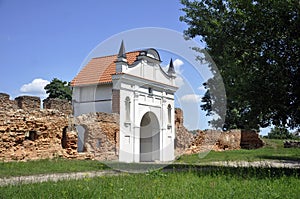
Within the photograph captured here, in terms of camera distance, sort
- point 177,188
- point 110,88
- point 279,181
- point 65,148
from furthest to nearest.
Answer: point 110,88 → point 65,148 → point 279,181 → point 177,188

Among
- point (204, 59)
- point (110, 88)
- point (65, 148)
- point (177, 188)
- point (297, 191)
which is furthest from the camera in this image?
point (110, 88)

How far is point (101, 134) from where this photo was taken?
19703 mm

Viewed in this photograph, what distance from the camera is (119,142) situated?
20547mm

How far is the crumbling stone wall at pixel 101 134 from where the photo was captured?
19.0 meters

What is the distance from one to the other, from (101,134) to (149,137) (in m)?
5.50

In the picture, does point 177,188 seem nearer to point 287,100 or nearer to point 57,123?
point 287,100

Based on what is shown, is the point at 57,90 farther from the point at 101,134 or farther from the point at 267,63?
the point at 267,63

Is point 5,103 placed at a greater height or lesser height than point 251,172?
greater

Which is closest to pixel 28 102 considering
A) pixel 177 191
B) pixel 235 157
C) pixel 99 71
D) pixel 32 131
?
pixel 32 131

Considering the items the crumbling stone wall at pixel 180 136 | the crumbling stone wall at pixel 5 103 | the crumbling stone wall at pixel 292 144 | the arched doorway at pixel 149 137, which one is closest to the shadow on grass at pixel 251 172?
the crumbling stone wall at pixel 5 103

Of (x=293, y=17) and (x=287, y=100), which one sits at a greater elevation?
(x=293, y=17)

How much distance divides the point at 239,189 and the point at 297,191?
1.01 m

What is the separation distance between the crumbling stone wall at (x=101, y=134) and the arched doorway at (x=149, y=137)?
3.61 m

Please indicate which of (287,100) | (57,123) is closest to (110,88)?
(57,123)
